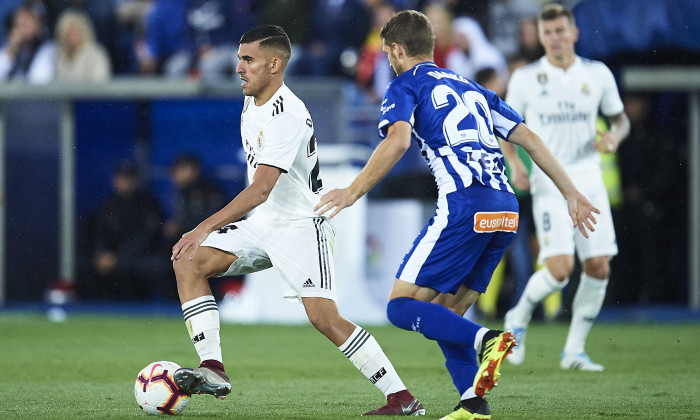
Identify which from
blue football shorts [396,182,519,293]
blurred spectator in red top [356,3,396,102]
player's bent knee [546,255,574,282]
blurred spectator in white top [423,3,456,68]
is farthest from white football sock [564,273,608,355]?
blurred spectator in red top [356,3,396,102]

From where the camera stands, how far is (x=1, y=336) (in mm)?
10945

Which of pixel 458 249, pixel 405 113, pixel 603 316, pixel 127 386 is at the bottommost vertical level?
pixel 603 316

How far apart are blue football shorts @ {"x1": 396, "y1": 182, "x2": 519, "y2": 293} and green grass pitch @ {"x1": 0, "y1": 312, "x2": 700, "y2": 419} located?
730 millimetres

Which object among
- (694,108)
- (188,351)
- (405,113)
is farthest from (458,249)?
(694,108)

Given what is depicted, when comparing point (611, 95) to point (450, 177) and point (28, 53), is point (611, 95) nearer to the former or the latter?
point (450, 177)

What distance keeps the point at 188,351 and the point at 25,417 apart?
4.03 m

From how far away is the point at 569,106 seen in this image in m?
8.56

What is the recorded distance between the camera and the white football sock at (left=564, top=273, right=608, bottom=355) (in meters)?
8.36

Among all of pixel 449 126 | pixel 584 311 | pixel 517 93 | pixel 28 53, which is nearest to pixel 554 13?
pixel 517 93

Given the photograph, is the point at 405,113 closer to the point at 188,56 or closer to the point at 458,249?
the point at 458,249

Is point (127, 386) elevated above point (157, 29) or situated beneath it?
situated beneath

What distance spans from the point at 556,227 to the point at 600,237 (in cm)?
35

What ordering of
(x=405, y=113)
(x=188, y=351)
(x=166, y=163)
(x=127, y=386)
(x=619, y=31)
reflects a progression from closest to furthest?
(x=405, y=113) → (x=127, y=386) → (x=188, y=351) → (x=619, y=31) → (x=166, y=163)

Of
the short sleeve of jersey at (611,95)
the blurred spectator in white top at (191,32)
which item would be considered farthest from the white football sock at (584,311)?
the blurred spectator in white top at (191,32)
